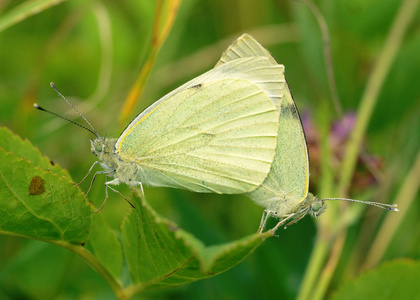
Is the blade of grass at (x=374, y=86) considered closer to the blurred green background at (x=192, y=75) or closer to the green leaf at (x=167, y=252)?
the blurred green background at (x=192, y=75)

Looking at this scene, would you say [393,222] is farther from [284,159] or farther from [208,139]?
[208,139]

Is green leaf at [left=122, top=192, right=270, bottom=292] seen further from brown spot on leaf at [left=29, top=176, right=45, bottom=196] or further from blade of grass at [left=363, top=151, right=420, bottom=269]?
blade of grass at [left=363, top=151, right=420, bottom=269]

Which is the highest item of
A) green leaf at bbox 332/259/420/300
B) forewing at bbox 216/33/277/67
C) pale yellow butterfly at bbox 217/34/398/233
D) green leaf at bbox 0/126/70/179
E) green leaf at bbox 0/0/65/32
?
forewing at bbox 216/33/277/67

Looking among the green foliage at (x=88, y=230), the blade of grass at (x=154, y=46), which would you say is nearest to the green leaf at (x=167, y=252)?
the green foliage at (x=88, y=230)

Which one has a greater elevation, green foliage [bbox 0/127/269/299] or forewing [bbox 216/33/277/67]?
forewing [bbox 216/33/277/67]

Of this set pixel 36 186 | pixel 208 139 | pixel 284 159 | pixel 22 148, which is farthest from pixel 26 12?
pixel 284 159

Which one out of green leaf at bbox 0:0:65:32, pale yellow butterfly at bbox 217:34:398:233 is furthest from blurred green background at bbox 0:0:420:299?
pale yellow butterfly at bbox 217:34:398:233
